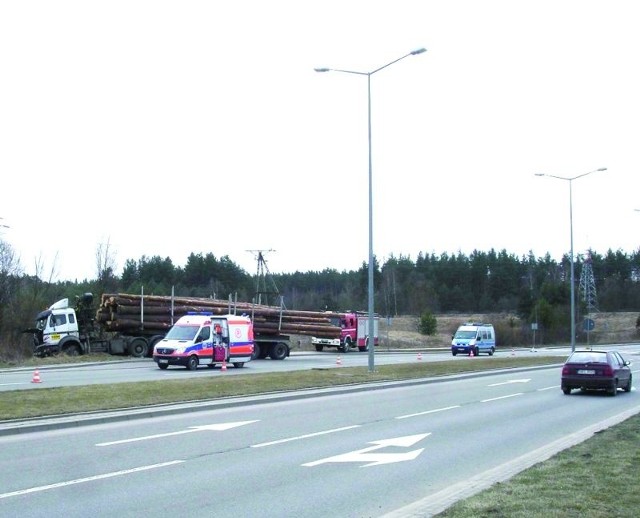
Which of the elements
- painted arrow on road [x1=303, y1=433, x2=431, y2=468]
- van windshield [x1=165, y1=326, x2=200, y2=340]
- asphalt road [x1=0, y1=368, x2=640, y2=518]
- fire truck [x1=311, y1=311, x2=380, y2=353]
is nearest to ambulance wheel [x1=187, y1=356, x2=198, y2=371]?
van windshield [x1=165, y1=326, x2=200, y2=340]

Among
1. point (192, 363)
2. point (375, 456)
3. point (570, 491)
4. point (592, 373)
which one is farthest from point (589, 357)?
point (570, 491)

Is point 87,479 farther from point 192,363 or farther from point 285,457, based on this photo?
point 192,363

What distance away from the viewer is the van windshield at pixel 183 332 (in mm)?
34406

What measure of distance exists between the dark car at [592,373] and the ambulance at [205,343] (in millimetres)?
14836

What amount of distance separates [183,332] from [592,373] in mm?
16922

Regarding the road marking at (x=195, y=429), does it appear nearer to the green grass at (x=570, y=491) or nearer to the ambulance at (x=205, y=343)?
the green grass at (x=570, y=491)

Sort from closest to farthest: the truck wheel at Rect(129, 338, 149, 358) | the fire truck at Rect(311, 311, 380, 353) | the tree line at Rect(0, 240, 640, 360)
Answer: the truck wheel at Rect(129, 338, 149, 358) → the fire truck at Rect(311, 311, 380, 353) → the tree line at Rect(0, 240, 640, 360)

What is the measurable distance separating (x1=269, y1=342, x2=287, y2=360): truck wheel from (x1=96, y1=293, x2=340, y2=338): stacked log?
3.49 feet

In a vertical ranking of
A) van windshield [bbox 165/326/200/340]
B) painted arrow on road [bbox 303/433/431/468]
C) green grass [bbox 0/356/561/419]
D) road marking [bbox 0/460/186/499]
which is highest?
van windshield [bbox 165/326/200/340]

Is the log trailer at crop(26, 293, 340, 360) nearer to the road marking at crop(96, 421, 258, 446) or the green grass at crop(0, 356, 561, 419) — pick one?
the green grass at crop(0, 356, 561, 419)

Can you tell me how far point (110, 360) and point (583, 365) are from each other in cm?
2437

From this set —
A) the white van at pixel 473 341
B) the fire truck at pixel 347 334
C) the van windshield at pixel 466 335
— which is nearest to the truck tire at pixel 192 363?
the fire truck at pixel 347 334

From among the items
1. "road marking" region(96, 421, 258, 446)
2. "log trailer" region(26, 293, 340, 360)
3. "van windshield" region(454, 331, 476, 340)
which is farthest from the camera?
"van windshield" region(454, 331, 476, 340)

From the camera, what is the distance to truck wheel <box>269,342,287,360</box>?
46312 millimetres
